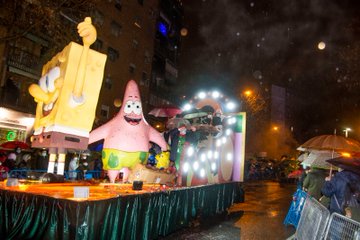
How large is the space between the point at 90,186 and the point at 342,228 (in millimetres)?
5453

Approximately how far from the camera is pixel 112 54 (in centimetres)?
2948

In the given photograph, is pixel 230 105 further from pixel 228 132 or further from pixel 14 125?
pixel 14 125

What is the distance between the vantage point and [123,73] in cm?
3098

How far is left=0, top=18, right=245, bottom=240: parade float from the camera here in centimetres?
524

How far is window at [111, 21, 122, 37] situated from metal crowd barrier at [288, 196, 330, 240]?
2724 cm

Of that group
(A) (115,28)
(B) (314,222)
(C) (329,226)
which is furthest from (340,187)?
(A) (115,28)

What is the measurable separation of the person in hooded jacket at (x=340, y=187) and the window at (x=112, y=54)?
25.6 m

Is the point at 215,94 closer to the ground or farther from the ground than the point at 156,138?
farther from the ground

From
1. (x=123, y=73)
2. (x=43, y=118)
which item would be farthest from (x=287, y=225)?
(x=123, y=73)

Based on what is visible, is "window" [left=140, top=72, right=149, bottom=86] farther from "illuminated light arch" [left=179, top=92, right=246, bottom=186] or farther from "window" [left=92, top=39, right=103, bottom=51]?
"illuminated light arch" [left=179, top=92, right=246, bottom=186]

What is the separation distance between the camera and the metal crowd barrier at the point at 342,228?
3725 mm

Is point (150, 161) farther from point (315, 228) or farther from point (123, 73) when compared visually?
point (123, 73)

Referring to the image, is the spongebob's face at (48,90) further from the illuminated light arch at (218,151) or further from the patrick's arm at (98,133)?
the illuminated light arch at (218,151)

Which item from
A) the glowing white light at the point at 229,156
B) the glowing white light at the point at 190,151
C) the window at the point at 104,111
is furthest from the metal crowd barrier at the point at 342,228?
the window at the point at 104,111
